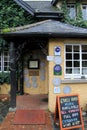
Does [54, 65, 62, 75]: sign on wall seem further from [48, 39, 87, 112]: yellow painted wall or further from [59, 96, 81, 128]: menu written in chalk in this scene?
[59, 96, 81, 128]: menu written in chalk

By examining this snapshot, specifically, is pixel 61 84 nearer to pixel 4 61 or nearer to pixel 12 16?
pixel 4 61

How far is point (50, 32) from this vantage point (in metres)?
10.6

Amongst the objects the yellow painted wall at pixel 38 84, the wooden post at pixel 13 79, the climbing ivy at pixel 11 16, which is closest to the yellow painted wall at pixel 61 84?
the wooden post at pixel 13 79

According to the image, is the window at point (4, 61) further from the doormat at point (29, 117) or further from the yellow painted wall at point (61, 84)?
the doormat at point (29, 117)

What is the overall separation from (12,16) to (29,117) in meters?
8.00

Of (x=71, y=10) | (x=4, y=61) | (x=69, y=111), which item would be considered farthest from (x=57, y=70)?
(x=71, y=10)

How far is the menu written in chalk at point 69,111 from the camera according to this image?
8359mm

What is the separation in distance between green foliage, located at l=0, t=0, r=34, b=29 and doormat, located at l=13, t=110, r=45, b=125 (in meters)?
6.83

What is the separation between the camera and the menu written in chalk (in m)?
8.36

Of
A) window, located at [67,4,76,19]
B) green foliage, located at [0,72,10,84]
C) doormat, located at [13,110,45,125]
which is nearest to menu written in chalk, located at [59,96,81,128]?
doormat, located at [13,110,45,125]

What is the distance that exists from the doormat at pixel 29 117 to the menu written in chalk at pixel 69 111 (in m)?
1.14

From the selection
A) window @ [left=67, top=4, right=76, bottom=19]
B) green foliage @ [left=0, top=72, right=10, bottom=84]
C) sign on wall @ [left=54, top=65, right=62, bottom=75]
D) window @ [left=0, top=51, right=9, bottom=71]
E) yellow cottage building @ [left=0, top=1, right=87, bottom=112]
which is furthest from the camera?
window @ [left=67, top=4, right=76, bottom=19]

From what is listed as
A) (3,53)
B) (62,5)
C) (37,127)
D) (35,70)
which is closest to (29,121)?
(37,127)

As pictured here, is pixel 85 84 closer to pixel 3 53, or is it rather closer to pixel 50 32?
pixel 50 32
